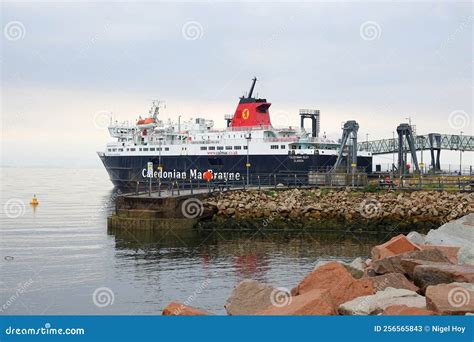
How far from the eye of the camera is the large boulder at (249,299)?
13430mm

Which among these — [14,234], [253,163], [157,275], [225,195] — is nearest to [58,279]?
[157,275]

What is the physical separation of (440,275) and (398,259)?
1.81 m

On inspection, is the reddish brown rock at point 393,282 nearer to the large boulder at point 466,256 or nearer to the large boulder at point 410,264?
the large boulder at point 410,264

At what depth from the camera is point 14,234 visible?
33531 millimetres

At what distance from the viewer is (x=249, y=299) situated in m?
13.8

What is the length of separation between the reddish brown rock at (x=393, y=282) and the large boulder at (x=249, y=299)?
7.30 feet
